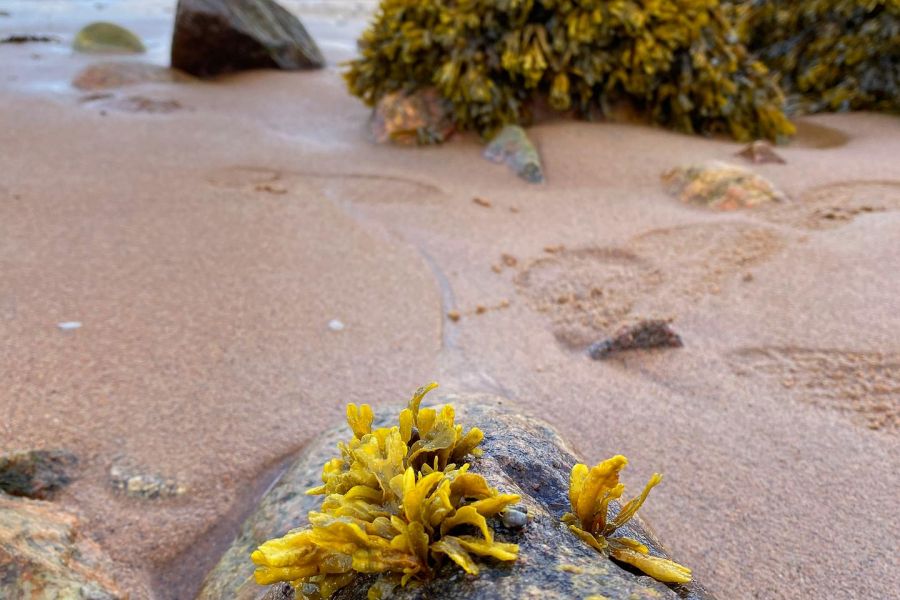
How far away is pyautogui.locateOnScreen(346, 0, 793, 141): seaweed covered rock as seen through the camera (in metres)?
4.73

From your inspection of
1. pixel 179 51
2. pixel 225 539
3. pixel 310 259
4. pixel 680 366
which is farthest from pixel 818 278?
pixel 179 51

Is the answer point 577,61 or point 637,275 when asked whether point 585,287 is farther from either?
point 577,61

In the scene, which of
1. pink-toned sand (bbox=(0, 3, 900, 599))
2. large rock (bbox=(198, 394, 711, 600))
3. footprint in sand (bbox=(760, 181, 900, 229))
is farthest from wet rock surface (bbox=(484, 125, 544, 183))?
large rock (bbox=(198, 394, 711, 600))

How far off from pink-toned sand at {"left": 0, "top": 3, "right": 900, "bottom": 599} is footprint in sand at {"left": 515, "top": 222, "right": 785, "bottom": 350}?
0.01 metres

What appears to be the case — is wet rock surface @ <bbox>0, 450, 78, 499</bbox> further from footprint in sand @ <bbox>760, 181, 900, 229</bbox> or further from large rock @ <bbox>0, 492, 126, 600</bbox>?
footprint in sand @ <bbox>760, 181, 900, 229</bbox>

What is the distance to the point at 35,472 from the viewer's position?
1680 millimetres

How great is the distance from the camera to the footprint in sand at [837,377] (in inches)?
81.8

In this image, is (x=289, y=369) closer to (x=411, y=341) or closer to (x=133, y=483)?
(x=411, y=341)

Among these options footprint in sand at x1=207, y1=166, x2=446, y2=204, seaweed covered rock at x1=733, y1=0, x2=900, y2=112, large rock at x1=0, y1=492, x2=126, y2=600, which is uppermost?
seaweed covered rock at x1=733, y1=0, x2=900, y2=112

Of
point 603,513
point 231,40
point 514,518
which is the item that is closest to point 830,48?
point 231,40

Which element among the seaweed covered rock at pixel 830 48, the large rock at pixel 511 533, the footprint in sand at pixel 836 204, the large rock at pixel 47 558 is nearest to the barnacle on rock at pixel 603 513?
the large rock at pixel 511 533

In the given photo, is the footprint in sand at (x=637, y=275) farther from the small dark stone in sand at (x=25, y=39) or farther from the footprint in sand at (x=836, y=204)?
the small dark stone in sand at (x=25, y=39)

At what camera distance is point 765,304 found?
271cm

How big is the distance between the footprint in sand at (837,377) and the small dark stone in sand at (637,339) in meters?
0.24
